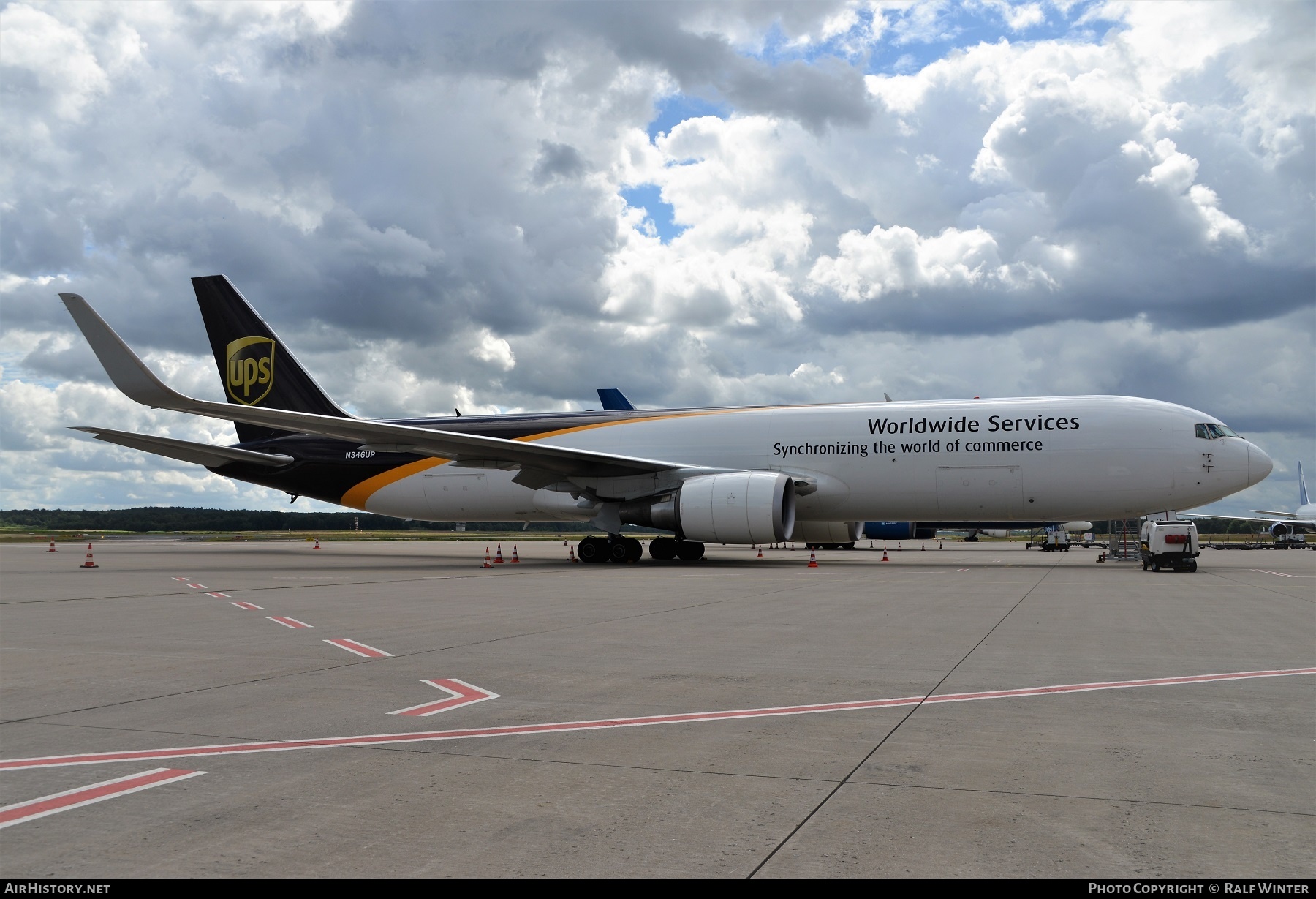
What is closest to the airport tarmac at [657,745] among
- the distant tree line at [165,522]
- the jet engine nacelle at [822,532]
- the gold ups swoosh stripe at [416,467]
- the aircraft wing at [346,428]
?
Result: the aircraft wing at [346,428]

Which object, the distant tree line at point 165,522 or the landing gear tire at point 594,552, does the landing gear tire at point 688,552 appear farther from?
the distant tree line at point 165,522

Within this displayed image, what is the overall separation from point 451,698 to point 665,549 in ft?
64.2

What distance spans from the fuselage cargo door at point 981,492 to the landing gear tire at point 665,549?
23.1 ft

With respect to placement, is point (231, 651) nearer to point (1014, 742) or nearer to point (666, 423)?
point (1014, 742)

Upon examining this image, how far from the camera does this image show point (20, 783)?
3934mm

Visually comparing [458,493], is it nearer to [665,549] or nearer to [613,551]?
[613,551]

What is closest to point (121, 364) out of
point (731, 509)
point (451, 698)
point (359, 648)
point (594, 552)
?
point (594, 552)

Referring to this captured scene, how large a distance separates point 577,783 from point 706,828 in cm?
79

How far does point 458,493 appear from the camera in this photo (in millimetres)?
27516

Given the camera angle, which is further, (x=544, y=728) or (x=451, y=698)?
(x=451, y=698)

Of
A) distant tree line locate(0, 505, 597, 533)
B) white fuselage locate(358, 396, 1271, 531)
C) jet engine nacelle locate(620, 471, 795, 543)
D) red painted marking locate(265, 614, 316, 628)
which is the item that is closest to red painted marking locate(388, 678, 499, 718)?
red painted marking locate(265, 614, 316, 628)

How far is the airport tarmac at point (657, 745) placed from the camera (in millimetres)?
3184

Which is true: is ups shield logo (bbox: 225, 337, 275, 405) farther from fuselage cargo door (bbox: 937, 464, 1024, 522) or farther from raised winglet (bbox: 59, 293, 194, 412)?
fuselage cargo door (bbox: 937, 464, 1024, 522)

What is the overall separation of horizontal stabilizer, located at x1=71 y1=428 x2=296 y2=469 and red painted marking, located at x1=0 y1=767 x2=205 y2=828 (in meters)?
22.7
